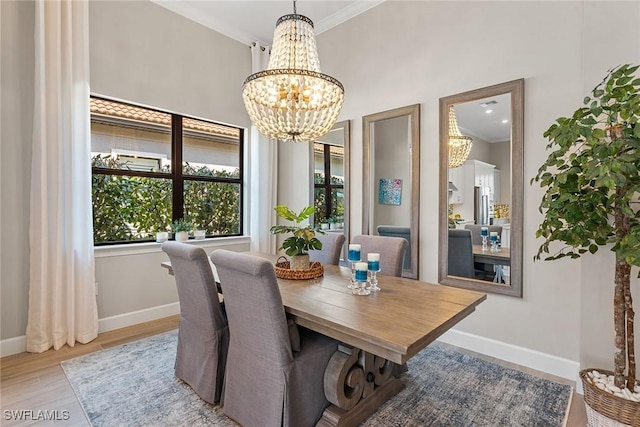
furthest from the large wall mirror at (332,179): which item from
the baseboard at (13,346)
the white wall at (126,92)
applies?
the baseboard at (13,346)

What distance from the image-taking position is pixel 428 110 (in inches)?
117

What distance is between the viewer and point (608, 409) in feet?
5.14

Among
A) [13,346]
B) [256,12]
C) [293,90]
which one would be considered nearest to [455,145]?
[293,90]

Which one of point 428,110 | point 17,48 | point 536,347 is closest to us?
point 536,347

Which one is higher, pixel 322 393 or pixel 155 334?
pixel 322 393

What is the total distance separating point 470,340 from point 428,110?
7.00ft

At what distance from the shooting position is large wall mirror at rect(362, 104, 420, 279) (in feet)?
10.0

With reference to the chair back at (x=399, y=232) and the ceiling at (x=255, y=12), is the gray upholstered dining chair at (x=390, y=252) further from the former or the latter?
the ceiling at (x=255, y=12)

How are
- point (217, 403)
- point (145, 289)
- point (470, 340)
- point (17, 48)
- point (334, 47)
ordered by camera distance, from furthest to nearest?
1. point (334, 47)
2. point (145, 289)
3. point (470, 340)
4. point (17, 48)
5. point (217, 403)

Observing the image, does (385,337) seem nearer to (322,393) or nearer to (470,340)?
(322,393)

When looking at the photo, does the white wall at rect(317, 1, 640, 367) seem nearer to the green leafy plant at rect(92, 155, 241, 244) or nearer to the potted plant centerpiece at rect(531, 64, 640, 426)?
the potted plant centerpiece at rect(531, 64, 640, 426)

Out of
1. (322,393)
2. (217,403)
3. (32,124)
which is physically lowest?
(217,403)

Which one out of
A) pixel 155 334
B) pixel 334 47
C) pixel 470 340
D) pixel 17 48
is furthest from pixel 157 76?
pixel 470 340

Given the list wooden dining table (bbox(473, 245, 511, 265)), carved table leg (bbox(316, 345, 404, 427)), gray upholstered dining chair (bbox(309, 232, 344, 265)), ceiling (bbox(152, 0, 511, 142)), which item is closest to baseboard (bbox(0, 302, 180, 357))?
gray upholstered dining chair (bbox(309, 232, 344, 265))
